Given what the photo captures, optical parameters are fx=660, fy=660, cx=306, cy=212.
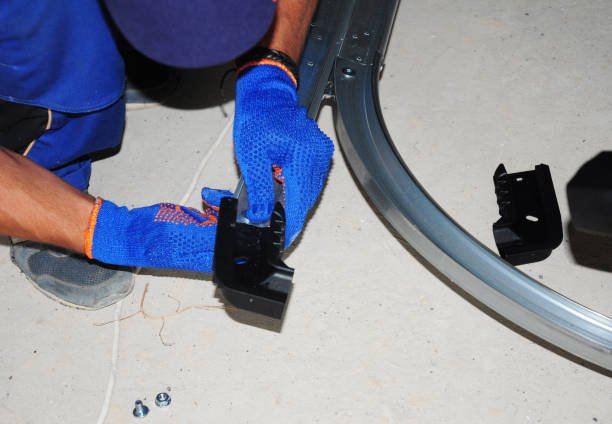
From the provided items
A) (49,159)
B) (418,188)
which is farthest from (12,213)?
(418,188)

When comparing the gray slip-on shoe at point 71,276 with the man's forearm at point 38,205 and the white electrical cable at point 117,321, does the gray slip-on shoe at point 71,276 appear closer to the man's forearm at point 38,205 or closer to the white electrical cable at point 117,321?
the white electrical cable at point 117,321

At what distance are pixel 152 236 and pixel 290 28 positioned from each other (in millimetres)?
475

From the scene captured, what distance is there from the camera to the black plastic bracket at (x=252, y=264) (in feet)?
3.37

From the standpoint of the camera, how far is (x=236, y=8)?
88 cm

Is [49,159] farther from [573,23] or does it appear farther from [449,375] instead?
[573,23]

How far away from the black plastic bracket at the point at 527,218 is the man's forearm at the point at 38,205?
2.78ft

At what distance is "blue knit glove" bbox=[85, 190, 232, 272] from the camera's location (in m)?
1.16

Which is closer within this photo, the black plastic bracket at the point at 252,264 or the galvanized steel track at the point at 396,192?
the black plastic bracket at the point at 252,264

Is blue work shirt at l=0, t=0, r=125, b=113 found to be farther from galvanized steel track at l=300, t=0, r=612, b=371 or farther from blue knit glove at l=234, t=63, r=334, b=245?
galvanized steel track at l=300, t=0, r=612, b=371

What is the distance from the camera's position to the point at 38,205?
1144 mm

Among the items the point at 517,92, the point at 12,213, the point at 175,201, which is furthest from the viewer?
the point at 517,92

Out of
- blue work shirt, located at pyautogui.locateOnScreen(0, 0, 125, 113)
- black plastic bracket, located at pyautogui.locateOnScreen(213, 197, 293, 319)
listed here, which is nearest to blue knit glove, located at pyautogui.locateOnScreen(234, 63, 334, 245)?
black plastic bracket, located at pyautogui.locateOnScreen(213, 197, 293, 319)

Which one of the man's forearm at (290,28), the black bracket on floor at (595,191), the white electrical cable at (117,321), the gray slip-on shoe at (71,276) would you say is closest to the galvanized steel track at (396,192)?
the man's forearm at (290,28)

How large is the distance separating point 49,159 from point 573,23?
1.37 m
